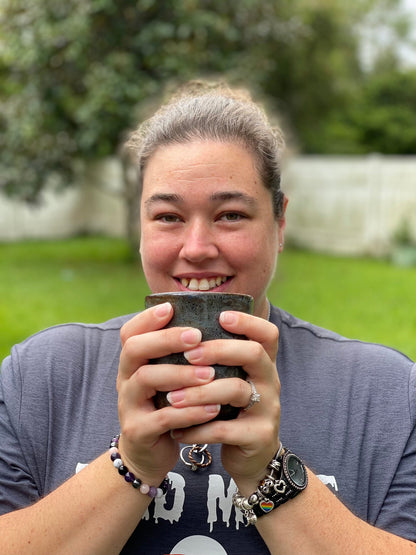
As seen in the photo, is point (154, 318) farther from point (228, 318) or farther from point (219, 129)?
point (219, 129)

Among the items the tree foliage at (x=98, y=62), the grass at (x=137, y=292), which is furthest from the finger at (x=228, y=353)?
the tree foliage at (x=98, y=62)

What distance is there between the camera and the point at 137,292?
945 cm

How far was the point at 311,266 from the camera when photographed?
40.6ft

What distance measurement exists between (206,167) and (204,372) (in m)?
0.57

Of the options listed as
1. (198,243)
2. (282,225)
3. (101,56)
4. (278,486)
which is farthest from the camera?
(101,56)

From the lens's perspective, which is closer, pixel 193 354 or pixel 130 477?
pixel 193 354

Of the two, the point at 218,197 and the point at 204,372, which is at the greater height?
the point at 218,197

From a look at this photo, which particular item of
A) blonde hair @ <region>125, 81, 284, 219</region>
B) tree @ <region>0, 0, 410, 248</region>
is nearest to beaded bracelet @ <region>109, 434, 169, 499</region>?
blonde hair @ <region>125, 81, 284, 219</region>

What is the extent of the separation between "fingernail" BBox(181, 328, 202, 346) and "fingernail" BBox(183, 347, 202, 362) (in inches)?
0.5

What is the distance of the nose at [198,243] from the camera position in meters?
1.56

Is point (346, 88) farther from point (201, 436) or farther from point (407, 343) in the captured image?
point (201, 436)

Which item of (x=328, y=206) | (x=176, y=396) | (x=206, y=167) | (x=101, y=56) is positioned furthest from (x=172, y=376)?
(x=328, y=206)

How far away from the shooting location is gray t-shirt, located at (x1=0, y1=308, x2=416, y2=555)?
1.53 meters

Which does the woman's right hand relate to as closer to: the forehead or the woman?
the woman
